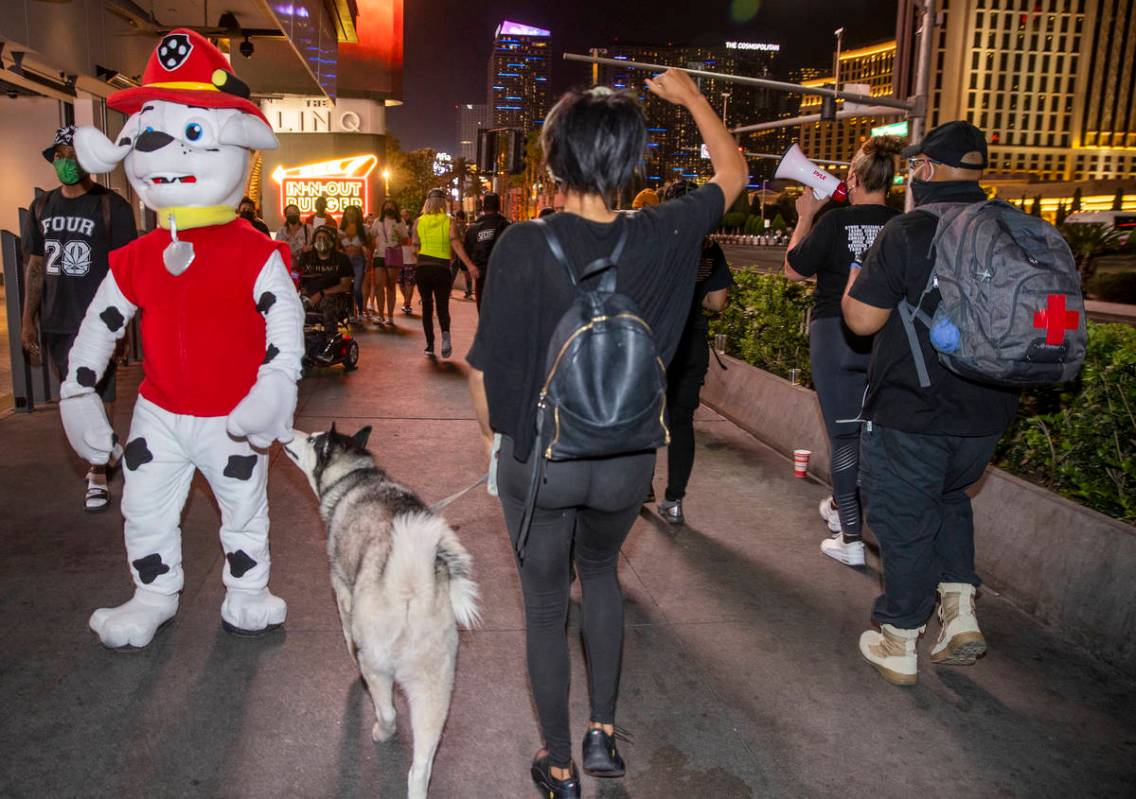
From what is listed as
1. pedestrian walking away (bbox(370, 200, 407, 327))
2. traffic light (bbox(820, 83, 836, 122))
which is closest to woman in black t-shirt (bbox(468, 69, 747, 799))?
pedestrian walking away (bbox(370, 200, 407, 327))

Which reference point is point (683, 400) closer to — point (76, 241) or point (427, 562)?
point (427, 562)

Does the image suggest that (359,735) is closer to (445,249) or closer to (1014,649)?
→ (1014,649)

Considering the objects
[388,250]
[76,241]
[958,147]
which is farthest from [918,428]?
[388,250]

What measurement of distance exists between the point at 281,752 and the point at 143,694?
29.4 inches

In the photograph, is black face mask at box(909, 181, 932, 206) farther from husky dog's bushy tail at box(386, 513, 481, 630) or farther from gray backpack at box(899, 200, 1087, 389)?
husky dog's bushy tail at box(386, 513, 481, 630)

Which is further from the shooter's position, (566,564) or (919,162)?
(919,162)

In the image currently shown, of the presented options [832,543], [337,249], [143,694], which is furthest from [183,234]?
[337,249]

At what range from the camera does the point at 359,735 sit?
329cm

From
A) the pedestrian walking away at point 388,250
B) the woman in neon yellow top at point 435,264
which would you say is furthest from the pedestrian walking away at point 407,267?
the woman in neon yellow top at point 435,264

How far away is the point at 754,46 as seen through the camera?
435 ft

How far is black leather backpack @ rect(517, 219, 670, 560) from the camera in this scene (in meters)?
2.33

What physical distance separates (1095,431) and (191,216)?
4.49 metres

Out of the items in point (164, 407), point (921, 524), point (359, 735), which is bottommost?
point (359, 735)

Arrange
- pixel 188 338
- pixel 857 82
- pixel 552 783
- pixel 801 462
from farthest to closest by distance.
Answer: pixel 857 82 < pixel 801 462 < pixel 188 338 < pixel 552 783
